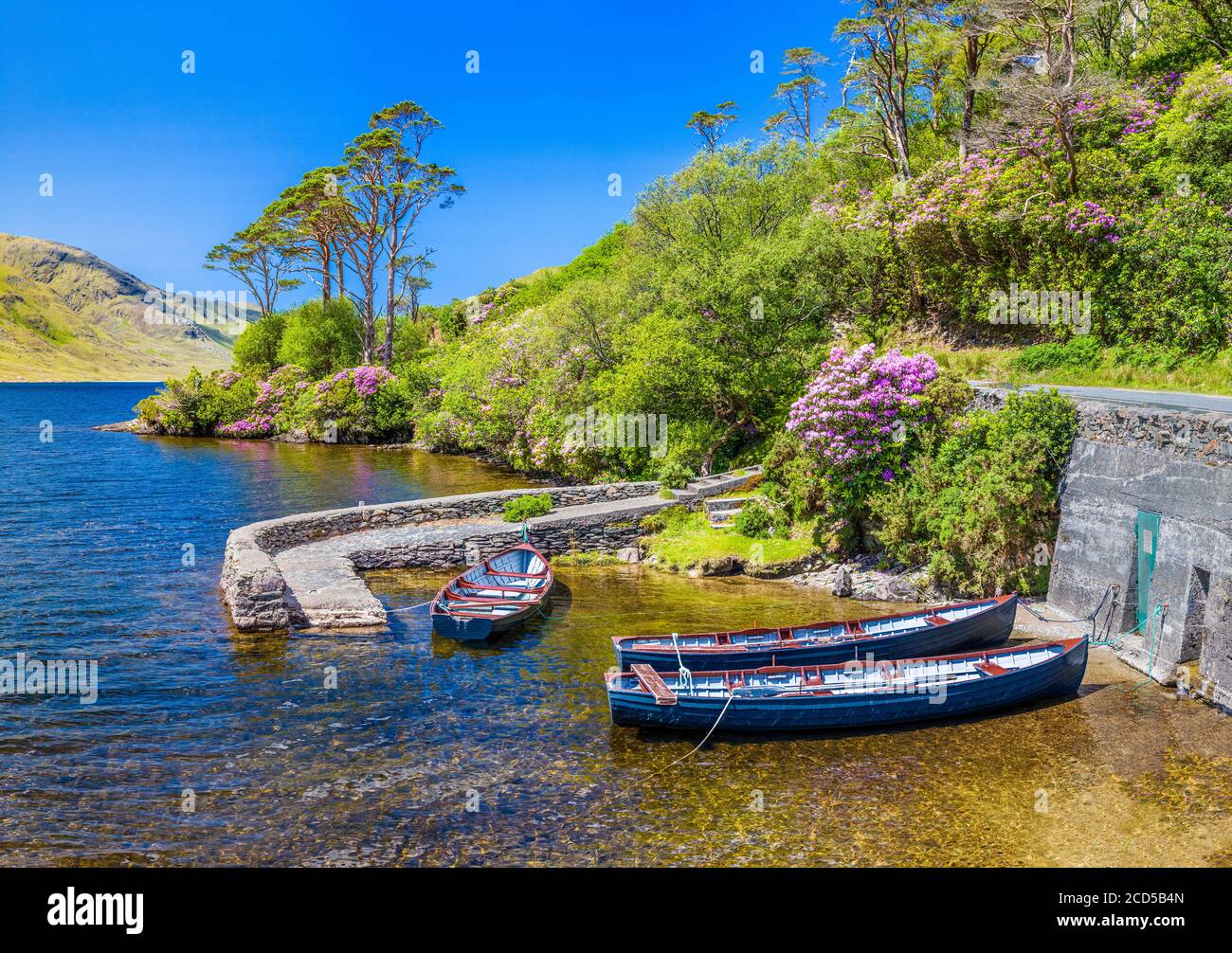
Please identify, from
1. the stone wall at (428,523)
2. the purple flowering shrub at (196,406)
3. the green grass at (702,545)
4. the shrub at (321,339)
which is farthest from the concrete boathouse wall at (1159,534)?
the purple flowering shrub at (196,406)

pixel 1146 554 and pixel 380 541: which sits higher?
pixel 1146 554

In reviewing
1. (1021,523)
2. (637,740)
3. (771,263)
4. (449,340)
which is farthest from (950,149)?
(449,340)

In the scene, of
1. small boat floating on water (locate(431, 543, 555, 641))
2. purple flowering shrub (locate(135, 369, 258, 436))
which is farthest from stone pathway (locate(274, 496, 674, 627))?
purple flowering shrub (locate(135, 369, 258, 436))

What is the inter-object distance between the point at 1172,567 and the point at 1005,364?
16.4 m

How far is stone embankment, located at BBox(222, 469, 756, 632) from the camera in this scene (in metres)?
20.4

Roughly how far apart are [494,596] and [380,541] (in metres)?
7.18

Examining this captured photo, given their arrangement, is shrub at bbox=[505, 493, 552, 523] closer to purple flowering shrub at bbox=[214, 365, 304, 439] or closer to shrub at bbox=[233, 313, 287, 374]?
purple flowering shrub at bbox=[214, 365, 304, 439]

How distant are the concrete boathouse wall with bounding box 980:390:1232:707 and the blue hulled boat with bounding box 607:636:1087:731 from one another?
2.20 metres

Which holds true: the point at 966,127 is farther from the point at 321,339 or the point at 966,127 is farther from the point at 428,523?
the point at 321,339

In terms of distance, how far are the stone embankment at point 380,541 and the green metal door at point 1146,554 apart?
14.9m

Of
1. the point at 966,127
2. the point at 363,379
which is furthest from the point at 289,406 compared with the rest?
the point at 966,127

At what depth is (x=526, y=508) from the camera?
2934 cm

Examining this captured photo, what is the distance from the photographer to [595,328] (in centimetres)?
3825
